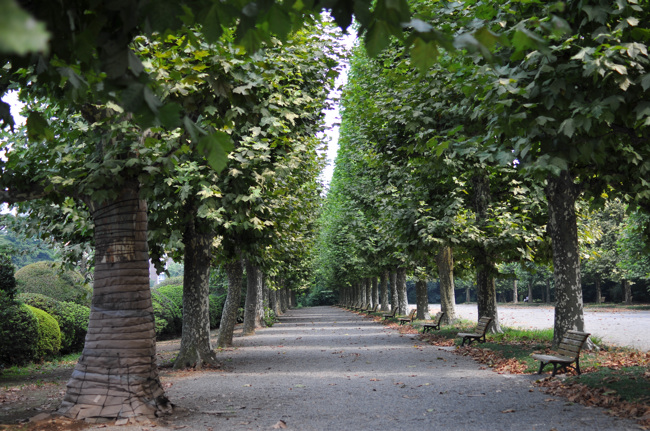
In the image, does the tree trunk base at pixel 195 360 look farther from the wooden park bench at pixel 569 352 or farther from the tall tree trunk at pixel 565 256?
the tall tree trunk at pixel 565 256

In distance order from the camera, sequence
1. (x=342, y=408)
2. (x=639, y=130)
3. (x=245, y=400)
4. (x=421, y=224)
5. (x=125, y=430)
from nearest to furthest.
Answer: (x=125, y=430) → (x=639, y=130) → (x=342, y=408) → (x=245, y=400) → (x=421, y=224)

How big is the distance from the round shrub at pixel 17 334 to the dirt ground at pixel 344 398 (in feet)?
4.71

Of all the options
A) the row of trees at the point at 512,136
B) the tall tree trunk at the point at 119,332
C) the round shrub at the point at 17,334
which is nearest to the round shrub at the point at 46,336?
the round shrub at the point at 17,334

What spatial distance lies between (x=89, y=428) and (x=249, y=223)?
241 inches

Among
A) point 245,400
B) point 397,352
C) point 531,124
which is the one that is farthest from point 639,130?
Result: point 397,352

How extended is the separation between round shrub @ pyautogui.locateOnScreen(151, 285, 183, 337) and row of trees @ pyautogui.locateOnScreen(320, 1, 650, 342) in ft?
35.9

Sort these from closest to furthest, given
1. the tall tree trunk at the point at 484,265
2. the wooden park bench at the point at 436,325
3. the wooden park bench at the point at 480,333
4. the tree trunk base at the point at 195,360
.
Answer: the tree trunk base at the point at 195,360 → the wooden park bench at the point at 480,333 → the tall tree trunk at the point at 484,265 → the wooden park bench at the point at 436,325

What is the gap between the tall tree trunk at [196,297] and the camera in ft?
42.8

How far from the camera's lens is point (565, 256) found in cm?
1160

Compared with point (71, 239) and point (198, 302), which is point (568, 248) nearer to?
point (198, 302)

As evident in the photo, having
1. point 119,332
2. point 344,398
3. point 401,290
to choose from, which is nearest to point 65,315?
point 119,332

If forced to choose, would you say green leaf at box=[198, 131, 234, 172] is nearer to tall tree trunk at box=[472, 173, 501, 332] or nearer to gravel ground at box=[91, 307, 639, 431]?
gravel ground at box=[91, 307, 639, 431]

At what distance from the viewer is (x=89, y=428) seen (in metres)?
6.55

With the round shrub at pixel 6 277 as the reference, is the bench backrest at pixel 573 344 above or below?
below
